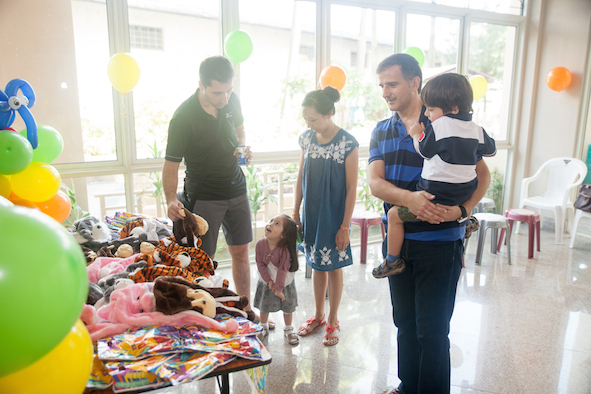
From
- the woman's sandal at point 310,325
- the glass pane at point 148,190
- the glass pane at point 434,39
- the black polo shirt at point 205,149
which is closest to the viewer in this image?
the black polo shirt at point 205,149

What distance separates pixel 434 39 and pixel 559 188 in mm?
2231

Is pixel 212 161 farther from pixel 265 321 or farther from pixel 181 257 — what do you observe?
pixel 265 321

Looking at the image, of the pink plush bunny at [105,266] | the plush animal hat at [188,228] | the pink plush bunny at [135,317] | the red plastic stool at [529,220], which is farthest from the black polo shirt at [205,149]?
the red plastic stool at [529,220]

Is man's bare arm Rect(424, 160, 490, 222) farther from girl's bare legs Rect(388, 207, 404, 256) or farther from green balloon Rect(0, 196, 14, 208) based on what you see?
green balloon Rect(0, 196, 14, 208)

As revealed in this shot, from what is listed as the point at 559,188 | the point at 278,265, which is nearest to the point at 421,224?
the point at 278,265

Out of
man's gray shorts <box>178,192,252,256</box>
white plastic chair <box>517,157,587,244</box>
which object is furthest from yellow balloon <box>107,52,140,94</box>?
white plastic chair <box>517,157,587,244</box>

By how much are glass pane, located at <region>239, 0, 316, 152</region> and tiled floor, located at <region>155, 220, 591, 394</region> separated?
1.35 m

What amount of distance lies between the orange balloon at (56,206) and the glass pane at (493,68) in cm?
445

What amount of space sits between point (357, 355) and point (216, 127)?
1502 millimetres

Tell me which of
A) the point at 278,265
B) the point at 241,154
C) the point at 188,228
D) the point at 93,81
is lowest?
the point at 278,265

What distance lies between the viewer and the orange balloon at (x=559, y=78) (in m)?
4.45

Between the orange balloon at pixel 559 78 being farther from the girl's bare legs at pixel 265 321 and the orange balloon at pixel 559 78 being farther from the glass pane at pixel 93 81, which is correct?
the glass pane at pixel 93 81

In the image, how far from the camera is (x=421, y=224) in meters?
1.55

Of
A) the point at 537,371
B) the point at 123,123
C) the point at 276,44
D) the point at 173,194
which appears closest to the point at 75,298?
the point at 173,194
